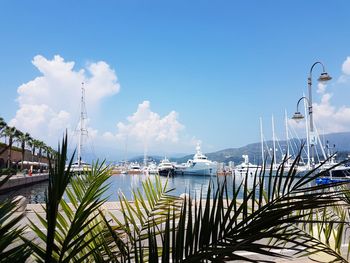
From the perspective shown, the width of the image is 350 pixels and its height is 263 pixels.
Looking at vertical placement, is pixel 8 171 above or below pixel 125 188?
above

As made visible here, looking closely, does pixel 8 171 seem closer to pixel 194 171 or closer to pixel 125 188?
pixel 125 188

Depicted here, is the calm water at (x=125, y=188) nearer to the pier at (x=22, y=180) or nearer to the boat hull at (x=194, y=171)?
the pier at (x=22, y=180)

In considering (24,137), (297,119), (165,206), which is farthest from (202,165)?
(165,206)

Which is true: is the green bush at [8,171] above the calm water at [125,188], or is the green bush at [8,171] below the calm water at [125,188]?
above

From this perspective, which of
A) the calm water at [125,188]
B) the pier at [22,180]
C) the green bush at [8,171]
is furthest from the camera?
the pier at [22,180]

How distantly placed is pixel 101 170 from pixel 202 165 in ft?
303

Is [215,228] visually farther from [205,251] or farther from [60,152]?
[60,152]

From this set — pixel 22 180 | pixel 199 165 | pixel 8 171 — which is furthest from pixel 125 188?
pixel 8 171

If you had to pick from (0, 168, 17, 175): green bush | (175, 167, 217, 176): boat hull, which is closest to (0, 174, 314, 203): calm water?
(0, 168, 17, 175): green bush

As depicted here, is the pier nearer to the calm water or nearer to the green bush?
the calm water

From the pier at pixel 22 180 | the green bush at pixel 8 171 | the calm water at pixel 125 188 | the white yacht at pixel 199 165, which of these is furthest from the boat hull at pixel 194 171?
the green bush at pixel 8 171

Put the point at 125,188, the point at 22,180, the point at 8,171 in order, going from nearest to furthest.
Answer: the point at 8,171 → the point at 22,180 → the point at 125,188

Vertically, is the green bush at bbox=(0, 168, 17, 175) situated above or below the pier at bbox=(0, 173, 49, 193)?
above

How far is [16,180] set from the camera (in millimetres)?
41594
